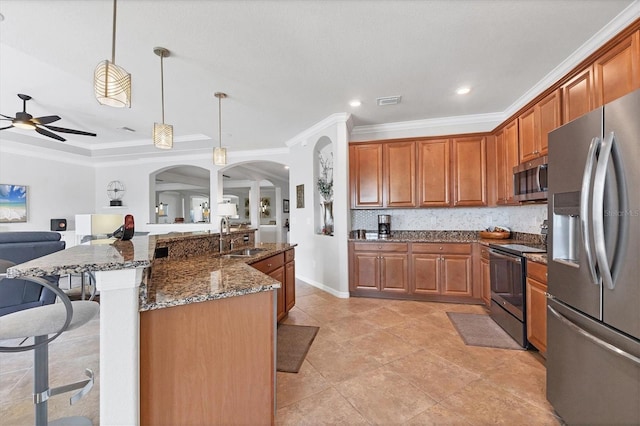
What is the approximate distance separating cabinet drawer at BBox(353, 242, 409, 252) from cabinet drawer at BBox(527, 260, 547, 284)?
1581mm

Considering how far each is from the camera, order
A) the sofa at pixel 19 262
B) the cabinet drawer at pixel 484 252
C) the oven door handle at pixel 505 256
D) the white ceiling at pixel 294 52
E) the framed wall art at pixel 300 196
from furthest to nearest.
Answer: the framed wall art at pixel 300 196 → the cabinet drawer at pixel 484 252 → the sofa at pixel 19 262 → the oven door handle at pixel 505 256 → the white ceiling at pixel 294 52

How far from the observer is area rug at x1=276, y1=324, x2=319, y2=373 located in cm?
229

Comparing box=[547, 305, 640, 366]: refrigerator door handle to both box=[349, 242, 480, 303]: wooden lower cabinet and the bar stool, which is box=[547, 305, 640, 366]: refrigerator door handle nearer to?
box=[349, 242, 480, 303]: wooden lower cabinet

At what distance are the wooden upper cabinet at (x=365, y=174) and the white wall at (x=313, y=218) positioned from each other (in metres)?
0.17

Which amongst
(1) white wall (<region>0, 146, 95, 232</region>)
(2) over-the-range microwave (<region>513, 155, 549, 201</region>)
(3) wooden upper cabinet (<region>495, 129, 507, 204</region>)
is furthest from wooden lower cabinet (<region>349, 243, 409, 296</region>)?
(1) white wall (<region>0, 146, 95, 232</region>)

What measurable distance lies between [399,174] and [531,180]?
164cm

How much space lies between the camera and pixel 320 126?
446 cm

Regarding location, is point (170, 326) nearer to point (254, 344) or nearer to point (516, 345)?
point (254, 344)

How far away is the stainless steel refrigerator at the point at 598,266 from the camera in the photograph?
119cm

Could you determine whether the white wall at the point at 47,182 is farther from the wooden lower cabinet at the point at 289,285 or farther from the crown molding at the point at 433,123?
the crown molding at the point at 433,123

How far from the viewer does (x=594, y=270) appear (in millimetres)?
1325

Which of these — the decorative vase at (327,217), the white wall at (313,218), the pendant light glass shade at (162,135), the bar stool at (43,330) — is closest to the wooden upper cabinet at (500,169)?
the white wall at (313,218)

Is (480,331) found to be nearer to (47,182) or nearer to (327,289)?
(327,289)

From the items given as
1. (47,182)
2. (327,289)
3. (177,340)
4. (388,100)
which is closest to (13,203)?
(47,182)
